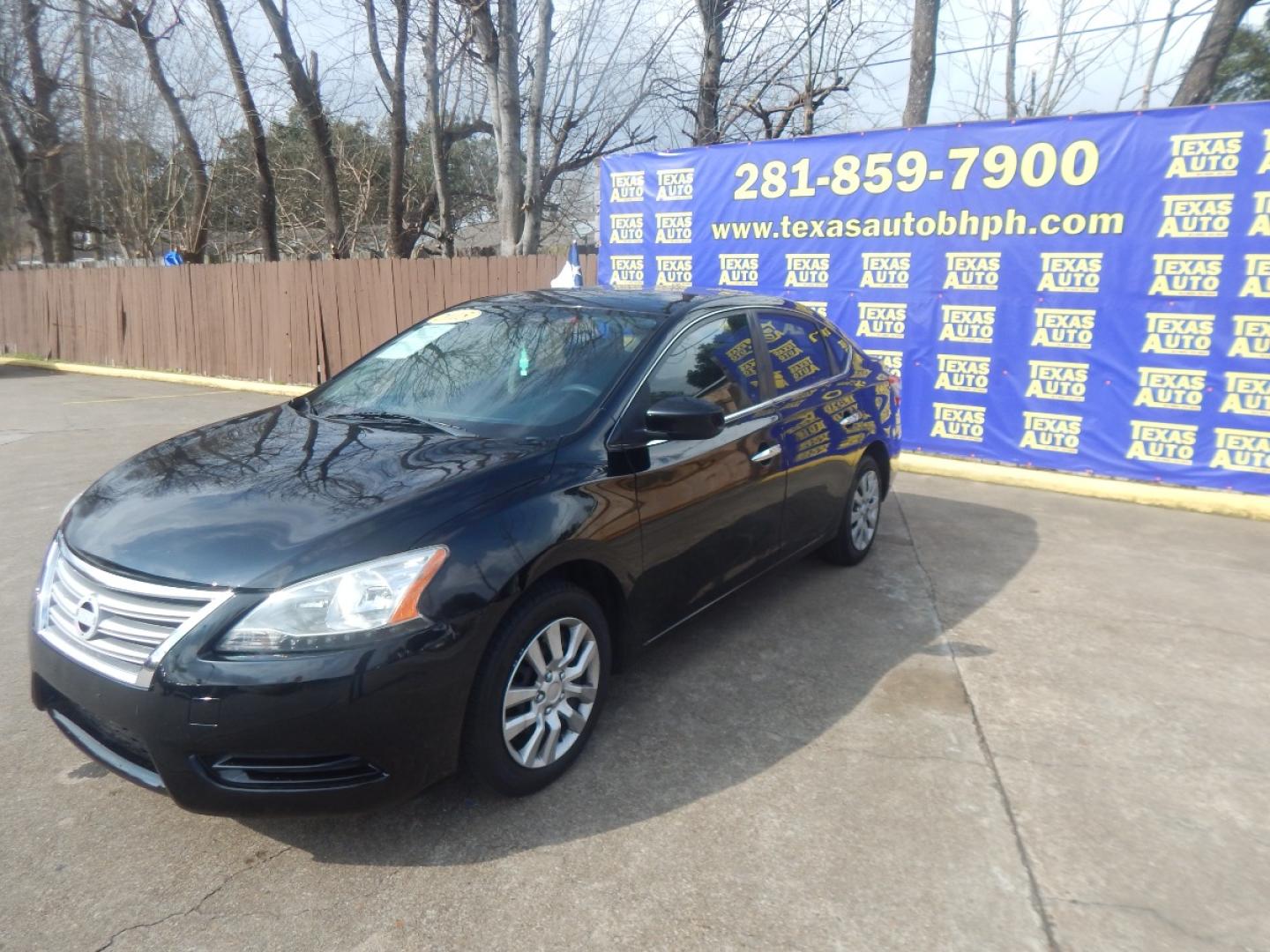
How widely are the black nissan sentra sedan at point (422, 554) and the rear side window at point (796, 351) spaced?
211 millimetres

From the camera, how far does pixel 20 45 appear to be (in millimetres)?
22766

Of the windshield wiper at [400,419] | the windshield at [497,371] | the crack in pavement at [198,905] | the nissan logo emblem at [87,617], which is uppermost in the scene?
the windshield at [497,371]

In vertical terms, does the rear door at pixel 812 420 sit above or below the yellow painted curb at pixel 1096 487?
above

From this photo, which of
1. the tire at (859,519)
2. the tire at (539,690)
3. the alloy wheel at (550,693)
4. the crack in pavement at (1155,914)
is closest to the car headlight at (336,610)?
the tire at (539,690)

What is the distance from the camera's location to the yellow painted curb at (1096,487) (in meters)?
7.18

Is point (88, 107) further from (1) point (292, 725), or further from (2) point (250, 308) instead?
(1) point (292, 725)

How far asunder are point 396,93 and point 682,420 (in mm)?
15745

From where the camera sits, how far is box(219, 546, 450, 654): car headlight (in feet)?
8.20

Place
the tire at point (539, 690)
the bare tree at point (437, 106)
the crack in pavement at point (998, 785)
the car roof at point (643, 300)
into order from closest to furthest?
the crack in pavement at point (998, 785), the tire at point (539, 690), the car roof at point (643, 300), the bare tree at point (437, 106)

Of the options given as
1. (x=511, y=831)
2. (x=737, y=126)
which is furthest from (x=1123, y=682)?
(x=737, y=126)

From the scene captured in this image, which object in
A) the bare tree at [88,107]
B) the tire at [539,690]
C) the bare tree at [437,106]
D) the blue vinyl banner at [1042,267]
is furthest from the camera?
the bare tree at [88,107]

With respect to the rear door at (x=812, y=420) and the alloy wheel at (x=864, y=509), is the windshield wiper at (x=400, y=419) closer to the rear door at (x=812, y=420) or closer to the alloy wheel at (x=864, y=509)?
the rear door at (x=812, y=420)

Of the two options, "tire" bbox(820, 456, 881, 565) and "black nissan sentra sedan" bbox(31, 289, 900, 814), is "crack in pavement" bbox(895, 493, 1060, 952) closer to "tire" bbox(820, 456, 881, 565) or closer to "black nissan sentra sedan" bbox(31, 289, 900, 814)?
"tire" bbox(820, 456, 881, 565)

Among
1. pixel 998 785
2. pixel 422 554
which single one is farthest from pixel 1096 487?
pixel 422 554
